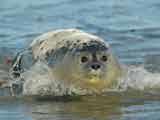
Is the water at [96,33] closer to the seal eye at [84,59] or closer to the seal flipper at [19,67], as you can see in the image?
the seal eye at [84,59]

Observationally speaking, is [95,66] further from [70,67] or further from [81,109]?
[81,109]

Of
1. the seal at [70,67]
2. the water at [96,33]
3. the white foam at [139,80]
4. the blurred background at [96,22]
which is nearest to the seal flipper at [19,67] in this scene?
the seal at [70,67]

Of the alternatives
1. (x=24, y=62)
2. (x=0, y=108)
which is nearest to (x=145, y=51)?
(x=24, y=62)

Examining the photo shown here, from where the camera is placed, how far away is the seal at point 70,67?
8.27 m

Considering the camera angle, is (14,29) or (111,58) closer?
(111,58)

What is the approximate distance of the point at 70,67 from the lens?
838cm

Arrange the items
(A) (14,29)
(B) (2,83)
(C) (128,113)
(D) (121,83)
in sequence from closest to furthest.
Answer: (C) (128,113) → (D) (121,83) → (B) (2,83) → (A) (14,29)

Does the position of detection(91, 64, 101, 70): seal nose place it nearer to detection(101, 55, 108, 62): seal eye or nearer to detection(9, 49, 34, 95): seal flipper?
detection(101, 55, 108, 62): seal eye

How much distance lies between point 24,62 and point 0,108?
1.69 m

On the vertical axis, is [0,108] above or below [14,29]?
below

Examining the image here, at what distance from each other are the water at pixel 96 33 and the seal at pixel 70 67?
0.67 feet

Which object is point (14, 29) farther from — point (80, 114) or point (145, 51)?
point (80, 114)

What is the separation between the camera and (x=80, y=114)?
7680 mm

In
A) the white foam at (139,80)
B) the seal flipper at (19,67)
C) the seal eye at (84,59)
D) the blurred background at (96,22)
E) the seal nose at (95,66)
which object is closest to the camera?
the seal nose at (95,66)
